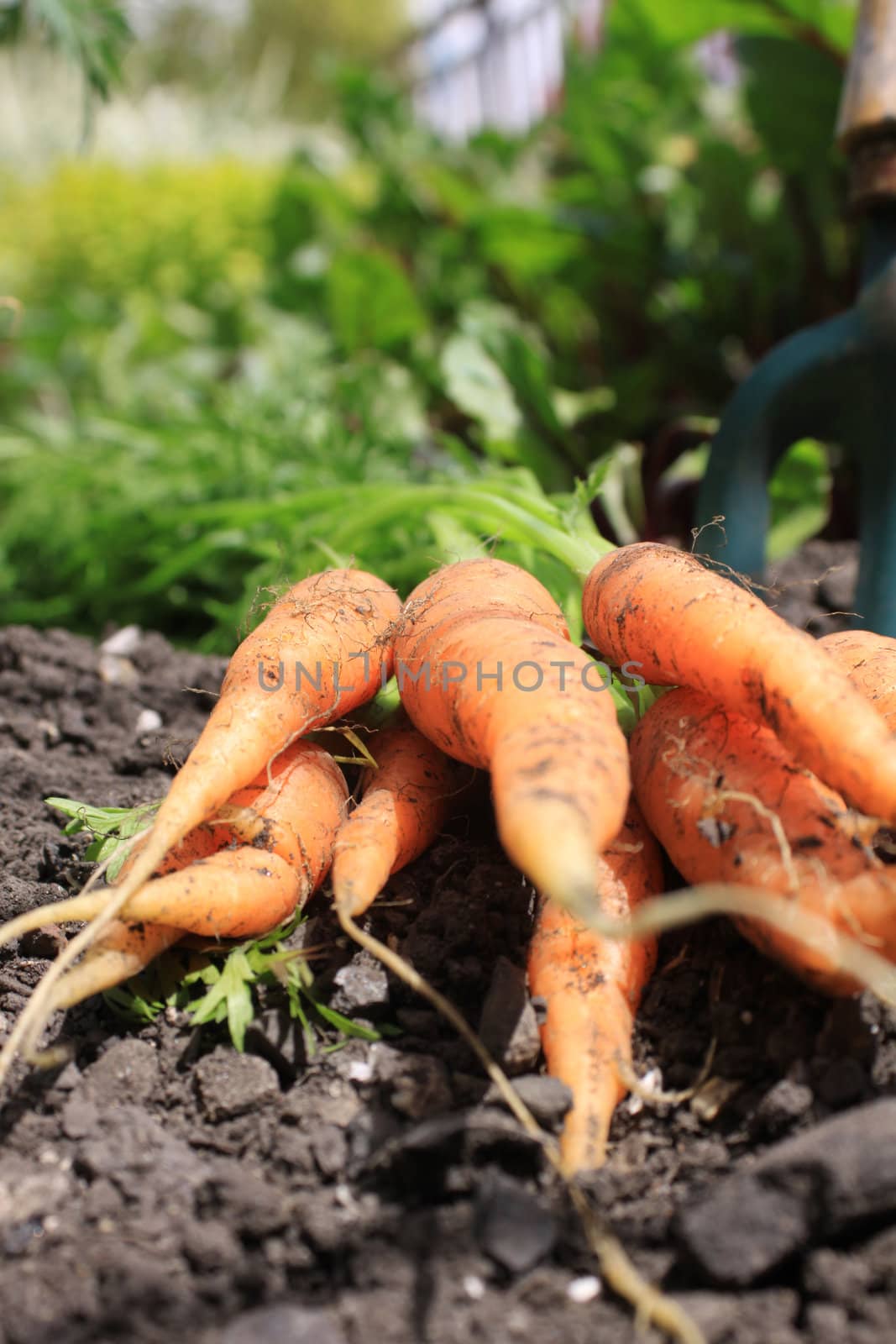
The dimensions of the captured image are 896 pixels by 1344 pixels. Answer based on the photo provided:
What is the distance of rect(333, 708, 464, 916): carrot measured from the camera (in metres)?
1.16

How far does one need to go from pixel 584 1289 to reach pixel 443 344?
3.27 m

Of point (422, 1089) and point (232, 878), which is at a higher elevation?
point (232, 878)

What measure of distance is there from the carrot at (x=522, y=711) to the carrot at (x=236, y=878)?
7.1 inches

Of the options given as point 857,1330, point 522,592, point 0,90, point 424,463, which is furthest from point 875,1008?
point 0,90

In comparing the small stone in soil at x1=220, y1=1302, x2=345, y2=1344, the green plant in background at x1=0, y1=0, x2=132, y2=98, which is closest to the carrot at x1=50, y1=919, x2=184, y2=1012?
the small stone in soil at x1=220, y1=1302, x2=345, y2=1344

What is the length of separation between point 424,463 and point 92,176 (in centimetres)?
475

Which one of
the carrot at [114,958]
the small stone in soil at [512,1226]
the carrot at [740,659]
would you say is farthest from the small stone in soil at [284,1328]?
the carrot at [740,659]

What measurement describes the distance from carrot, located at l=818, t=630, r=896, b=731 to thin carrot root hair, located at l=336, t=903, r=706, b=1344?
657 millimetres

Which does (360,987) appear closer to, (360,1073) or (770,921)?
(360,1073)

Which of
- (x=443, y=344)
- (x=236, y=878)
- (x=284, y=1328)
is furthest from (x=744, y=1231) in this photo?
(x=443, y=344)

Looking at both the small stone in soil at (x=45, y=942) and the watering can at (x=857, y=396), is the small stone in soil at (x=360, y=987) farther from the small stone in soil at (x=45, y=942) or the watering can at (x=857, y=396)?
the watering can at (x=857, y=396)

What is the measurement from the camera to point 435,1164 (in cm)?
98

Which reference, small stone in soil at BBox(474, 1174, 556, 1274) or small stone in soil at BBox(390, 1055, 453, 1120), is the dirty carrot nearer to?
small stone in soil at BBox(390, 1055, 453, 1120)

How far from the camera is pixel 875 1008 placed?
42.7 inches
